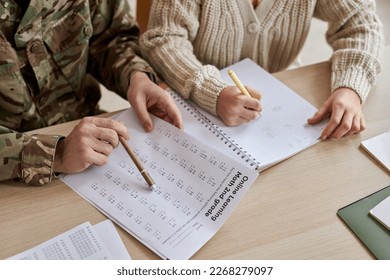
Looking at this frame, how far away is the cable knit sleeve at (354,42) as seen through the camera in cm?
93

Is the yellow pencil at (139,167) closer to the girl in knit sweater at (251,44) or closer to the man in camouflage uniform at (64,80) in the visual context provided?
the man in camouflage uniform at (64,80)

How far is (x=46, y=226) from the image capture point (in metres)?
0.73

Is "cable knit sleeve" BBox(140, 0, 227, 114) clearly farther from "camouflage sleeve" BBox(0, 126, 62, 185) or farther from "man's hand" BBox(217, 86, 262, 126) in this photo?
"camouflage sleeve" BBox(0, 126, 62, 185)

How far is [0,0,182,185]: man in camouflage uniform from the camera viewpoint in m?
0.79

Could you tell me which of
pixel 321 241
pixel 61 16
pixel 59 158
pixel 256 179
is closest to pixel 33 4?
pixel 61 16

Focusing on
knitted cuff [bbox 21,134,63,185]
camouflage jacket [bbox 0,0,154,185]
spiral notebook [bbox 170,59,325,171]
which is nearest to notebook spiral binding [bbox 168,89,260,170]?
spiral notebook [bbox 170,59,325,171]

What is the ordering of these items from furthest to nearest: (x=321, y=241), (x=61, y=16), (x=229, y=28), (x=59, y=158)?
(x=229, y=28) → (x=61, y=16) → (x=59, y=158) → (x=321, y=241)

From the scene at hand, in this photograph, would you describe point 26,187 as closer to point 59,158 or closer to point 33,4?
point 59,158

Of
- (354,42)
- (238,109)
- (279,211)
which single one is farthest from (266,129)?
(354,42)

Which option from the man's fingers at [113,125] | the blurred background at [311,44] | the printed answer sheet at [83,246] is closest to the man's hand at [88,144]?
the man's fingers at [113,125]

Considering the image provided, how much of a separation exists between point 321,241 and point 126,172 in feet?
1.07

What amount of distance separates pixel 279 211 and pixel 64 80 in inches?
21.7

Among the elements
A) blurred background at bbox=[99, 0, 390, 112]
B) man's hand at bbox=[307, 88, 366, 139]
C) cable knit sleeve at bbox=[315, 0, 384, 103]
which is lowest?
blurred background at bbox=[99, 0, 390, 112]

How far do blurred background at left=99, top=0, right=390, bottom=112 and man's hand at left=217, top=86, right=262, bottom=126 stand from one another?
373 millimetres
